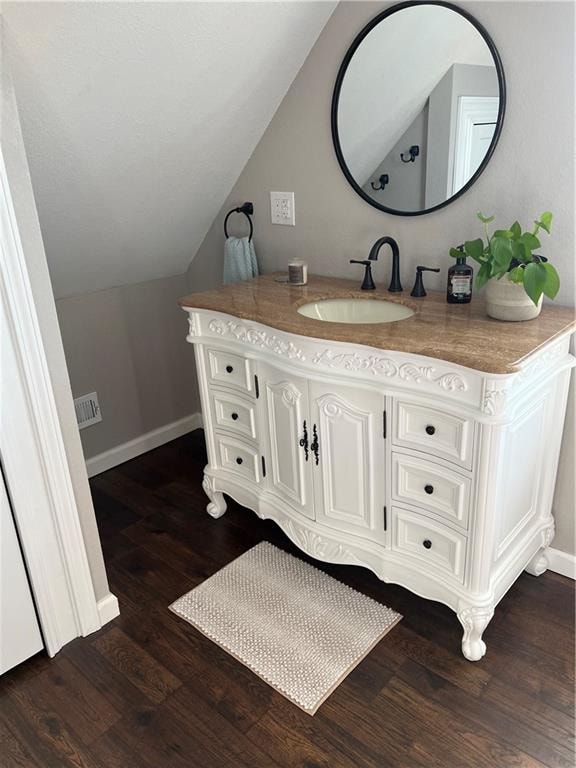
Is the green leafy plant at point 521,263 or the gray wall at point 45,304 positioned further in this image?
the green leafy plant at point 521,263

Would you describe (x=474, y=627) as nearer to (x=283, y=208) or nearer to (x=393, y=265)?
(x=393, y=265)

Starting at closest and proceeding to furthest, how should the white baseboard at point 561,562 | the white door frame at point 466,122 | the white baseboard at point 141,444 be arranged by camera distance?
1. the white door frame at point 466,122
2. the white baseboard at point 561,562
3. the white baseboard at point 141,444

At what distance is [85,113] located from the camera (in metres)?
1.76

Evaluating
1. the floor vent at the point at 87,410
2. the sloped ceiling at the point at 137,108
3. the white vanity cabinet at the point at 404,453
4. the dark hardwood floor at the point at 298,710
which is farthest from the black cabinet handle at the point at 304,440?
the floor vent at the point at 87,410

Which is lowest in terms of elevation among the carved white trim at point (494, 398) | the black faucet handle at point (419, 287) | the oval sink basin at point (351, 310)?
the carved white trim at point (494, 398)

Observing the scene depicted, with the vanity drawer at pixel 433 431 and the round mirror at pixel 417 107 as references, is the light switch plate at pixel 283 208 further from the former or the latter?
the vanity drawer at pixel 433 431

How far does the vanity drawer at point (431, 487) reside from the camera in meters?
1.57

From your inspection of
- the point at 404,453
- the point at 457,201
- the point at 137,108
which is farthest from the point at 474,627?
the point at 137,108

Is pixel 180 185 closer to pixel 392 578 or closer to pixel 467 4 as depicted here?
pixel 467 4

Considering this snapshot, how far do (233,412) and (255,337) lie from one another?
0.37m

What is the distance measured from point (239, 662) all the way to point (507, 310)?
4.12 ft

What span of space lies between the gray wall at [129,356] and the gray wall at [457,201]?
Result: 1.43 ft

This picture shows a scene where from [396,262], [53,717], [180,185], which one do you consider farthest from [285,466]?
[180,185]

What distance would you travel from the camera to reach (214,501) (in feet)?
7.85
